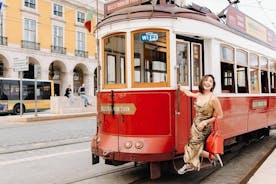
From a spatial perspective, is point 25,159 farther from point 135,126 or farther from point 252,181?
point 252,181

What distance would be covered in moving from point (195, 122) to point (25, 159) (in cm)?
472

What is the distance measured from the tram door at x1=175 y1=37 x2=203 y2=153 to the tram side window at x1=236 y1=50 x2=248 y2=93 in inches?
58.7

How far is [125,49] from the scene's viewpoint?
636cm

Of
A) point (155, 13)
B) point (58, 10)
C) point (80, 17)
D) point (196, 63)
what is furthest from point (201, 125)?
point (80, 17)

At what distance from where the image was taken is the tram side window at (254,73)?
28.9 ft

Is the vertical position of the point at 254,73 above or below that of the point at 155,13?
below

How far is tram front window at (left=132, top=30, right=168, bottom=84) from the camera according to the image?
6184mm

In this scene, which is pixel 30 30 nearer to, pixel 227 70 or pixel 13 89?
pixel 13 89

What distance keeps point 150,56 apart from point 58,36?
34.5 m

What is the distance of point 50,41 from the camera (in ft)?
125

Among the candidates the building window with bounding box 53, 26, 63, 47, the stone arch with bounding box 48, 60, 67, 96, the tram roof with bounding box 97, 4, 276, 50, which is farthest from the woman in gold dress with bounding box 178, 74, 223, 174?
the stone arch with bounding box 48, 60, 67, 96

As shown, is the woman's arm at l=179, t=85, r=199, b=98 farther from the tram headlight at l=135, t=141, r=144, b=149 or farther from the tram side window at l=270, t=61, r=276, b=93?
the tram side window at l=270, t=61, r=276, b=93

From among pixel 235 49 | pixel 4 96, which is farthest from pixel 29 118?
pixel 235 49

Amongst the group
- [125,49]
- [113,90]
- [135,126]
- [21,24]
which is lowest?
[135,126]
